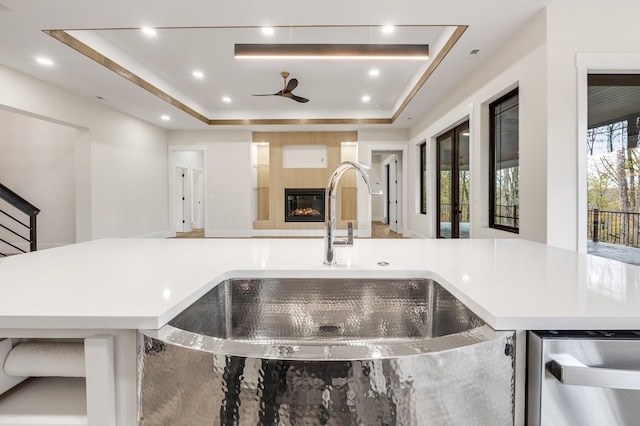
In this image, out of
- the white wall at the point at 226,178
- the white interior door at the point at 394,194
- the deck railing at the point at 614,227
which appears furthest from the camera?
the white interior door at the point at 394,194

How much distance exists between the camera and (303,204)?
8.30 meters

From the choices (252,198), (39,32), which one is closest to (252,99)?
(252,198)

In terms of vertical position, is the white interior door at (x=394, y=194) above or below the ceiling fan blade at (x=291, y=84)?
below

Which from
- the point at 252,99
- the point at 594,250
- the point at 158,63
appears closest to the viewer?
the point at 594,250

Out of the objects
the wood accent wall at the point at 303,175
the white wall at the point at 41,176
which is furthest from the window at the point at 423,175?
the white wall at the point at 41,176

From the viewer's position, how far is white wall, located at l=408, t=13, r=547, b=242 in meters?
2.88

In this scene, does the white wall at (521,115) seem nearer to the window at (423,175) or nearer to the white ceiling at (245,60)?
the white ceiling at (245,60)

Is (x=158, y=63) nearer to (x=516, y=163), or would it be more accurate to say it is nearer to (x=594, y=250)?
(x=516, y=163)

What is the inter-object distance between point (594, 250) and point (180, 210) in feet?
29.1

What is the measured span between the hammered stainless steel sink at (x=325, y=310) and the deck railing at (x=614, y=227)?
275 centimetres

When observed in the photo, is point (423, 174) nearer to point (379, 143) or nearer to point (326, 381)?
point (379, 143)

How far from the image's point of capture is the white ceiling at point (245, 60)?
9.43 feet

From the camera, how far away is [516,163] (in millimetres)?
3504

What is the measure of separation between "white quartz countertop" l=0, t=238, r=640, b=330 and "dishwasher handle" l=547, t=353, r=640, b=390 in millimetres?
87
